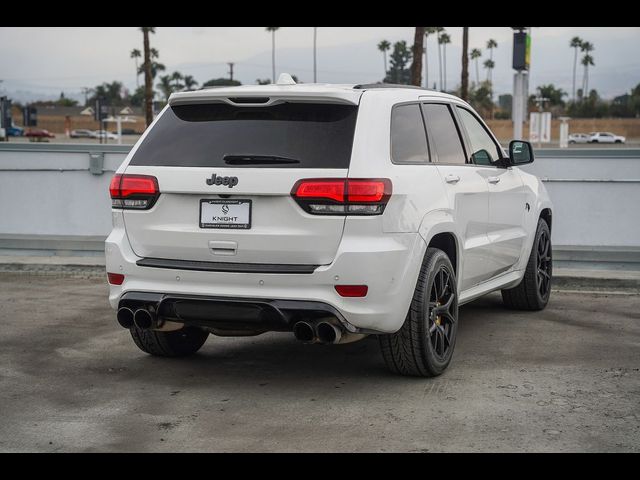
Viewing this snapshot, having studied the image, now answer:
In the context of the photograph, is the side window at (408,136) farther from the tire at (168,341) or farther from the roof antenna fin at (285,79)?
the tire at (168,341)

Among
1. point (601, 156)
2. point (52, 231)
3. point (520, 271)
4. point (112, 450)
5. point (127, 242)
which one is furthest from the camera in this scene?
point (52, 231)

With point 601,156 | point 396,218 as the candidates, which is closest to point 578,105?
point 601,156

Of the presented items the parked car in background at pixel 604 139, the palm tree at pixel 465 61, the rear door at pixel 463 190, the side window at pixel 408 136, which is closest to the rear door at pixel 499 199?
the rear door at pixel 463 190

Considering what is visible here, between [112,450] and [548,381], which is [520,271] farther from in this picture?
[112,450]

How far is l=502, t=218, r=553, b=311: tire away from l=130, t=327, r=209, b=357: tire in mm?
3103

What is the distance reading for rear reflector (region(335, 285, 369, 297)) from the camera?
583 centimetres

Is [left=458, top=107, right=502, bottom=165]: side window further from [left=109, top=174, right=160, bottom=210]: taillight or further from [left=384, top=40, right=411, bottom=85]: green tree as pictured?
[left=384, top=40, right=411, bottom=85]: green tree

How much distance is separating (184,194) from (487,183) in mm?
2544

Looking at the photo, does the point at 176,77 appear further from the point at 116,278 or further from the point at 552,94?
the point at 116,278

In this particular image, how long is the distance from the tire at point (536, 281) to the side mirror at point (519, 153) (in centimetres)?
95

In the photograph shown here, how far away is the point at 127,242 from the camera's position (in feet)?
20.9

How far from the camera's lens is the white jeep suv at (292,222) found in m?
5.85

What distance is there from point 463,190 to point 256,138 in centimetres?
168

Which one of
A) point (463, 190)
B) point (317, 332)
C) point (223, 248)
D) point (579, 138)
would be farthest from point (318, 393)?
point (579, 138)
